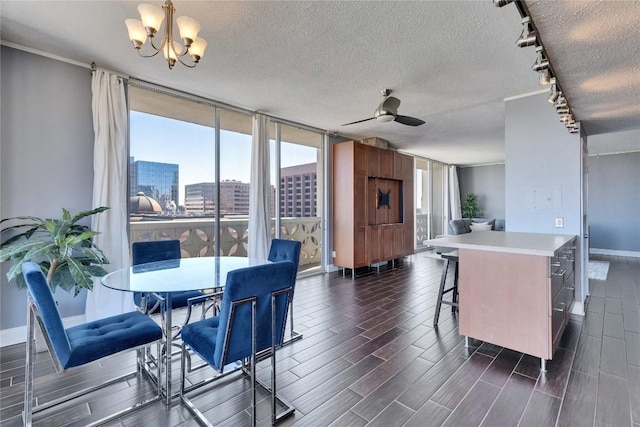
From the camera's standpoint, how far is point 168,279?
2.05 m

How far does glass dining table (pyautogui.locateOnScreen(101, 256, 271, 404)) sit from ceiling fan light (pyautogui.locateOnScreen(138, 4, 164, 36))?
159 centimetres

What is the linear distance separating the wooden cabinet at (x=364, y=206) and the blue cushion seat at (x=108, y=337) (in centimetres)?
374

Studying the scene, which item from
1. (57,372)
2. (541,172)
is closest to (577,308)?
(541,172)

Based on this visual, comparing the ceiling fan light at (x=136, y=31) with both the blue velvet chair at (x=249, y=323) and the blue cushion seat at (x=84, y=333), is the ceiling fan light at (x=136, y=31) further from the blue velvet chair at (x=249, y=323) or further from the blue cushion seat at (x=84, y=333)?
the blue velvet chair at (x=249, y=323)

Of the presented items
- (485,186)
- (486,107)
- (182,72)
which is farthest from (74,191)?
(485,186)

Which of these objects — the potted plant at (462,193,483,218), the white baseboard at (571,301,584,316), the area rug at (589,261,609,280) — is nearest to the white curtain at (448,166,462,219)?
the potted plant at (462,193,483,218)

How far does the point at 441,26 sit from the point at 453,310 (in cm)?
288

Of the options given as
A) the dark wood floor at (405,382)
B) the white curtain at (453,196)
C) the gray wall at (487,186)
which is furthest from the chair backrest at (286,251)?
the gray wall at (487,186)

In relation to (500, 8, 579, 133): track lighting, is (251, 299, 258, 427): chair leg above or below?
below

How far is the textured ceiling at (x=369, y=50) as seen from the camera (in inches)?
83.5

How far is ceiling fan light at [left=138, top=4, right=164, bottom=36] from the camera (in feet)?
5.82

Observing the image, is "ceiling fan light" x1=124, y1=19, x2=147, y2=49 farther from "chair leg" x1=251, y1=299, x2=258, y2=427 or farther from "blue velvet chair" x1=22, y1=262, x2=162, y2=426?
"chair leg" x1=251, y1=299, x2=258, y2=427

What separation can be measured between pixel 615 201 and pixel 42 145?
35.3 feet

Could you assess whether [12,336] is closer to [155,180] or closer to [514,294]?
[155,180]
